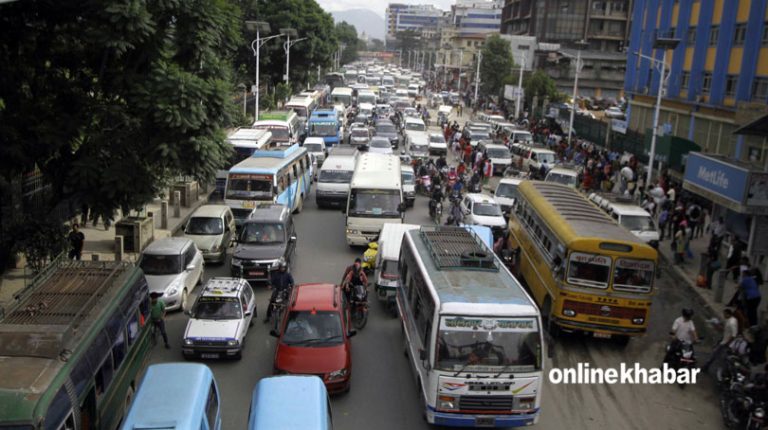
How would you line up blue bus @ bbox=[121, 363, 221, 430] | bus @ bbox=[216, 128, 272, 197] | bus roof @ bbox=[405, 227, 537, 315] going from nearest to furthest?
blue bus @ bbox=[121, 363, 221, 430]
bus roof @ bbox=[405, 227, 537, 315]
bus @ bbox=[216, 128, 272, 197]

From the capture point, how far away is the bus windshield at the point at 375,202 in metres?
23.4

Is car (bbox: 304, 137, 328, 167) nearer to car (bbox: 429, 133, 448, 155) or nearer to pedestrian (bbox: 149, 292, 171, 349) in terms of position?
car (bbox: 429, 133, 448, 155)

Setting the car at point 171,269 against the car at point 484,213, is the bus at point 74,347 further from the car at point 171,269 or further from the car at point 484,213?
the car at point 484,213

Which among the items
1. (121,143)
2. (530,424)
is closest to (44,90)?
(121,143)

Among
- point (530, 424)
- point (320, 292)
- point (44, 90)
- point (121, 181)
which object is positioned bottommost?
point (530, 424)

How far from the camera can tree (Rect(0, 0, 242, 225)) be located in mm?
16047

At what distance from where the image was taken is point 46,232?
1762 centimetres

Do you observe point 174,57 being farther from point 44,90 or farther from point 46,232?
point 46,232

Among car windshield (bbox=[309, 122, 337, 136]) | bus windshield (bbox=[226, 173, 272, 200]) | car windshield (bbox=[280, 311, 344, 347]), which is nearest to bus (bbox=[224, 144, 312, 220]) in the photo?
bus windshield (bbox=[226, 173, 272, 200])

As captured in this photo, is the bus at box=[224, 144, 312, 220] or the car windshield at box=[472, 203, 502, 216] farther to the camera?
the car windshield at box=[472, 203, 502, 216]

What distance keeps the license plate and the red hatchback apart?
9.22 ft

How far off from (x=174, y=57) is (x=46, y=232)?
5.25 metres

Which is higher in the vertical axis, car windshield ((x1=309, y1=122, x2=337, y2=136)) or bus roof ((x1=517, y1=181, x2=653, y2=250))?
bus roof ((x1=517, y1=181, x2=653, y2=250))

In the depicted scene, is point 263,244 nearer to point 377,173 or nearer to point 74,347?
point 377,173
